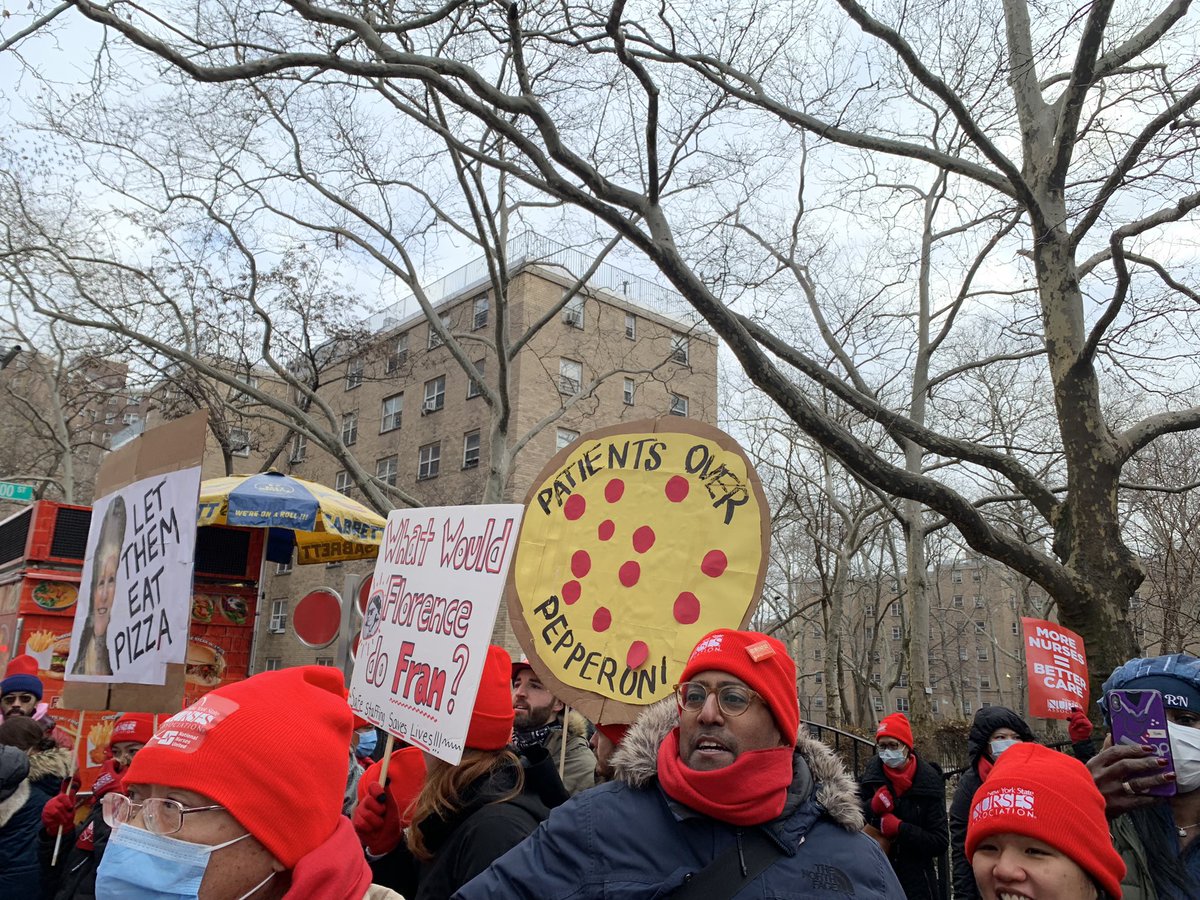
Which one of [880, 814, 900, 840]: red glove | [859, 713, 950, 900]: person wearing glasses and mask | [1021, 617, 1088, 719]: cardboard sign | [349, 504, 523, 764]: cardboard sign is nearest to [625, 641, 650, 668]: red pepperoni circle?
[349, 504, 523, 764]: cardboard sign

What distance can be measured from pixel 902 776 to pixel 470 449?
25225 millimetres

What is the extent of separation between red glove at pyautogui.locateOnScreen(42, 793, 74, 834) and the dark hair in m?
0.47

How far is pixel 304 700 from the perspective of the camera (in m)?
1.97

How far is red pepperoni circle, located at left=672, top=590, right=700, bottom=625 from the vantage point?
360cm

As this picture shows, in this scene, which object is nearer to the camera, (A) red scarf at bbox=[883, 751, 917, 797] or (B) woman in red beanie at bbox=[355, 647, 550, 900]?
(B) woman in red beanie at bbox=[355, 647, 550, 900]

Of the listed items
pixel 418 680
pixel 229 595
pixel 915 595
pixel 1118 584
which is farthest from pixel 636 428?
pixel 915 595

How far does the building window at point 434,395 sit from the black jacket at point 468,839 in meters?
29.2

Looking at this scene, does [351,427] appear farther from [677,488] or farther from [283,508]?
[677,488]

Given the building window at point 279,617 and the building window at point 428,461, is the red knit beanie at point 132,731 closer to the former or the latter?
the building window at point 428,461

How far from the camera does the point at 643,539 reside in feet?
12.5

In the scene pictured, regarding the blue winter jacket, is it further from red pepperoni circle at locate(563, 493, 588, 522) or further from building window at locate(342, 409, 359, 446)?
building window at locate(342, 409, 359, 446)

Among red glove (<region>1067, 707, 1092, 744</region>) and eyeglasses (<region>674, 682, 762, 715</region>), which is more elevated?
eyeglasses (<region>674, 682, 762, 715</region>)

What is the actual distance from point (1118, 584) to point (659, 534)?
18.8 feet

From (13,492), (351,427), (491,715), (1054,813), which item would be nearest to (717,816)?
(1054,813)
